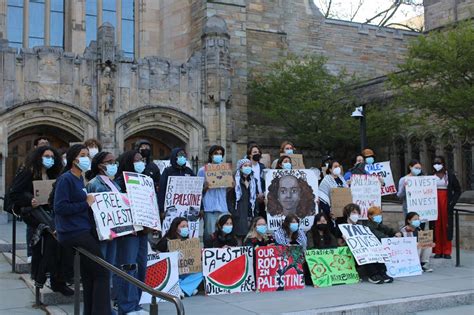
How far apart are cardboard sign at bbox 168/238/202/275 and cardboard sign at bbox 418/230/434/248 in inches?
149

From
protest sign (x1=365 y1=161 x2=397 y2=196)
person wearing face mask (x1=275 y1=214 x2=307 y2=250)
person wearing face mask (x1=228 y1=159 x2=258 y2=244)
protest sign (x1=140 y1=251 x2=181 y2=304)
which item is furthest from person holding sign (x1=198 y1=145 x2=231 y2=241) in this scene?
protest sign (x1=365 y1=161 x2=397 y2=196)

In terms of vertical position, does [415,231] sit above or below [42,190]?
below

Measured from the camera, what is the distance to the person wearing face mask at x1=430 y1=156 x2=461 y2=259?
10.1m

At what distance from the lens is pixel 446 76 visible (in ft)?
47.3

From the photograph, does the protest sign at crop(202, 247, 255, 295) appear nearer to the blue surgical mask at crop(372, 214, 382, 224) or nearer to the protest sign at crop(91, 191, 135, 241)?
the protest sign at crop(91, 191, 135, 241)

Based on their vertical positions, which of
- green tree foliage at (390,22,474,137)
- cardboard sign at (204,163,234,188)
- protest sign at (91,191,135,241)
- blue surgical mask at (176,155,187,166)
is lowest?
protest sign at (91,191,135,241)

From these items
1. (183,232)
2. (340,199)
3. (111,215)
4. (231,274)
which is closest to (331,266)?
(340,199)

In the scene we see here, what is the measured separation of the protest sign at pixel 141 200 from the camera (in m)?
5.93

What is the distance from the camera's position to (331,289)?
313 inches

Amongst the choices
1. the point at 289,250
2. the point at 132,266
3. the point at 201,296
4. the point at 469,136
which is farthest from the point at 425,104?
the point at 132,266

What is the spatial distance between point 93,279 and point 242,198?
12.3 feet

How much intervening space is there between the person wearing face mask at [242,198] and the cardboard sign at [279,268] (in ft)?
2.87

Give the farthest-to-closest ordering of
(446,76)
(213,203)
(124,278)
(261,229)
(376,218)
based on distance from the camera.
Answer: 1. (446,76)
2. (376,218)
3. (213,203)
4. (261,229)
5. (124,278)

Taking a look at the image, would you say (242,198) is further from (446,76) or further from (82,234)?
(446,76)
